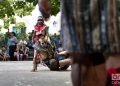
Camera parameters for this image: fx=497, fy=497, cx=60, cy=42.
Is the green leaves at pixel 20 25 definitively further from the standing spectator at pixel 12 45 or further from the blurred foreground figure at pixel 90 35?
the blurred foreground figure at pixel 90 35

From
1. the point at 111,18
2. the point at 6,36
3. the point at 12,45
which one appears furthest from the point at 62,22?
the point at 6,36

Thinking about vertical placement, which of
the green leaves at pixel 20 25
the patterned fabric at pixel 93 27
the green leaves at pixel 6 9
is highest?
the green leaves at pixel 6 9

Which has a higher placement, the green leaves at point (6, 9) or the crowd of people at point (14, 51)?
the green leaves at point (6, 9)

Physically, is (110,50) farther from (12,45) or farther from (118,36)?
(12,45)

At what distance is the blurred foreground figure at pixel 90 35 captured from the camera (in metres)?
2.47

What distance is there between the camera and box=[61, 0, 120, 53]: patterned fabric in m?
2.47

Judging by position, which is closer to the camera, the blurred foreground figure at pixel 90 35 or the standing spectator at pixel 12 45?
the blurred foreground figure at pixel 90 35

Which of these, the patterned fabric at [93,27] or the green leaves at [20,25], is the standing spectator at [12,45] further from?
the patterned fabric at [93,27]

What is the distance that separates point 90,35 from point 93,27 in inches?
1.7

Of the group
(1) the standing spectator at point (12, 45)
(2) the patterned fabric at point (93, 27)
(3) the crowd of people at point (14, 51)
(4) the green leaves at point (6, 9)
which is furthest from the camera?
(4) the green leaves at point (6, 9)

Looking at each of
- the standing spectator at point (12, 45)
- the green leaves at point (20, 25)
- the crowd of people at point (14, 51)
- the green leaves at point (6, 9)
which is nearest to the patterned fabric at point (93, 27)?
the crowd of people at point (14, 51)

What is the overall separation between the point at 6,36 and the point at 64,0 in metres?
27.4

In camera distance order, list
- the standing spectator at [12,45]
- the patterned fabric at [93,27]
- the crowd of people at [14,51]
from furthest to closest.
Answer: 1. the crowd of people at [14,51]
2. the standing spectator at [12,45]
3. the patterned fabric at [93,27]

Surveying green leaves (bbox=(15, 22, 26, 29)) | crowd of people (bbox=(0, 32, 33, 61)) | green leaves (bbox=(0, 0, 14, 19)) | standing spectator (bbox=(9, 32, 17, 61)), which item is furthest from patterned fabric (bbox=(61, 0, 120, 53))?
green leaves (bbox=(15, 22, 26, 29))
